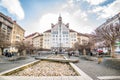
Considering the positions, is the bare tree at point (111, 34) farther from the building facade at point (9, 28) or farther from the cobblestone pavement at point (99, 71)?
the building facade at point (9, 28)

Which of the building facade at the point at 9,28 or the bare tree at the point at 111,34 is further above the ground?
the building facade at the point at 9,28

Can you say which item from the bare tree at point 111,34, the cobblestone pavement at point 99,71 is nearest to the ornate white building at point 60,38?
the bare tree at point 111,34

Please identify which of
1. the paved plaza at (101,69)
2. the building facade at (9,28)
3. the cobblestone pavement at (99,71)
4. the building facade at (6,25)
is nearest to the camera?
the paved plaza at (101,69)

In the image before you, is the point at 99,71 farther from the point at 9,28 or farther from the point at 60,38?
the point at 60,38

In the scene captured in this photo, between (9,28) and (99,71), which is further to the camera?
(9,28)

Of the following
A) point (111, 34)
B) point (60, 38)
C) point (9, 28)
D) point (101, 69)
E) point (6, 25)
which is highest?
point (6, 25)

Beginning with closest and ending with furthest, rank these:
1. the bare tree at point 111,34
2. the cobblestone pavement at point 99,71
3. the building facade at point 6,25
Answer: the cobblestone pavement at point 99,71, the bare tree at point 111,34, the building facade at point 6,25

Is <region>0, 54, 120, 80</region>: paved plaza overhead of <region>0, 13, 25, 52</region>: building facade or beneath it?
beneath

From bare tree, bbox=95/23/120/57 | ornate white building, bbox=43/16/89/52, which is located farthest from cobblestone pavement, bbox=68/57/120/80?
ornate white building, bbox=43/16/89/52

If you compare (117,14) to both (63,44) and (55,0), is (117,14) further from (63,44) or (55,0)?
(63,44)

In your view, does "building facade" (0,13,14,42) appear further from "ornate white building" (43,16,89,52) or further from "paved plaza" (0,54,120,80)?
"ornate white building" (43,16,89,52)

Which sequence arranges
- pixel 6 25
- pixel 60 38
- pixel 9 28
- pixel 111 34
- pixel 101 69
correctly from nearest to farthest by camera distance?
pixel 101 69
pixel 111 34
pixel 6 25
pixel 9 28
pixel 60 38

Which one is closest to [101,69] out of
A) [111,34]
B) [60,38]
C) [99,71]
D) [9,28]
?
[99,71]

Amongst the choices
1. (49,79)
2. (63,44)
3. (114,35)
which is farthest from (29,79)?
(63,44)
